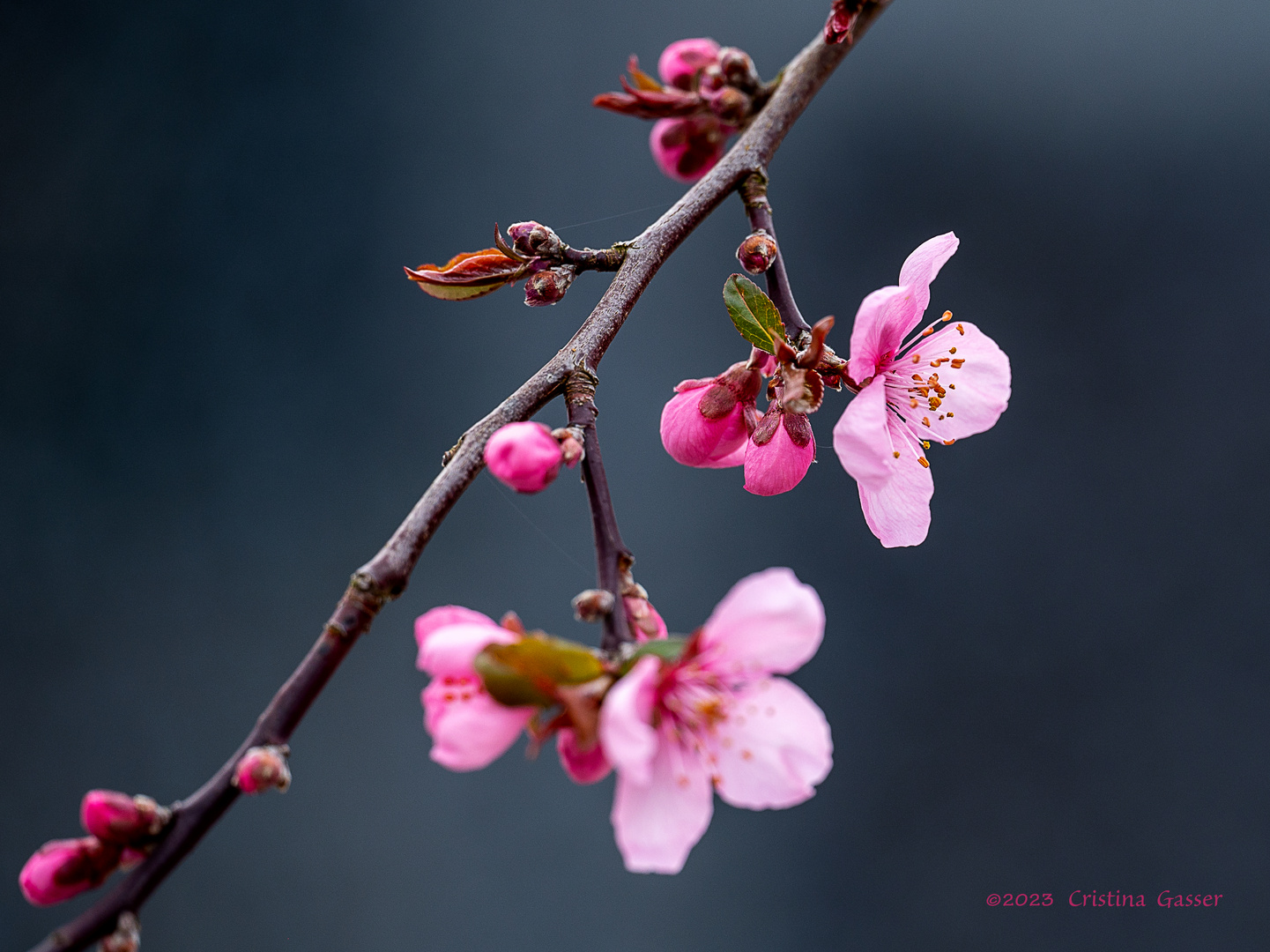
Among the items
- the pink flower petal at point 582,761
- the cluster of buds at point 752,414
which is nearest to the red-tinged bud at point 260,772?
the pink flower petal at point 582,761

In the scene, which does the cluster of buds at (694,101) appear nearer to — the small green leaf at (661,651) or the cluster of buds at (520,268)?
the cluster of buds at (520,268)

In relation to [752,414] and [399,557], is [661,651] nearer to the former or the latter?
[399,557]

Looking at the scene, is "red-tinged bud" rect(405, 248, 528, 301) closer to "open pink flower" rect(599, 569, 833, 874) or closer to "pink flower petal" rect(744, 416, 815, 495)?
"pink flower petal" rect(744, 416, 815, 495)

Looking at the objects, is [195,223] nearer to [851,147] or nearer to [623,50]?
[623,50]

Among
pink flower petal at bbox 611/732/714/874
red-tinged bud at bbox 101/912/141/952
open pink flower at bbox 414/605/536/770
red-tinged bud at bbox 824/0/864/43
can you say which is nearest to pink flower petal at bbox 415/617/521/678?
open pink flower at bbox 414/605/536/770

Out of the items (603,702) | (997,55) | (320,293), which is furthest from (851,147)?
(603,702)

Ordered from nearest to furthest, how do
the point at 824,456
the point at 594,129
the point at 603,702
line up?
the point at 603,702 < the point at 824,456 < the point at 594,129
